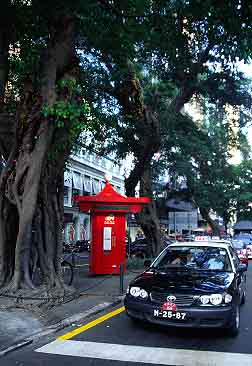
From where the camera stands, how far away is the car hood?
7.44m

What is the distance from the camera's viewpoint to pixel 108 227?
16234 millimetres

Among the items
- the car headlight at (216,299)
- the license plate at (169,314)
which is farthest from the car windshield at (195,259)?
the license plate at (169,314)

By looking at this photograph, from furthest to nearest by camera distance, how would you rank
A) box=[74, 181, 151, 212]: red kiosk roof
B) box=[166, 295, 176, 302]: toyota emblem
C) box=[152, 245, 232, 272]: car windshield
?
box=[74, 181, 151, 212]: red kiosk roof
box=[152, 245, 232, 272]: car windshield
box=[166, 295, 176, 302]: toyota emblem

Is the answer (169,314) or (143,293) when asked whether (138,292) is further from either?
(169,314)

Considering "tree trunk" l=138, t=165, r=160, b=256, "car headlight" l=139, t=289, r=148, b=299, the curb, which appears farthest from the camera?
"tree trunk" l=138, t=165, r=160, b=256

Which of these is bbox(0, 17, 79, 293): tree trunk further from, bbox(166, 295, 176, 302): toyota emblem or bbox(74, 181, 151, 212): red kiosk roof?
bbox(74, 181, 151, 212): red kiosk roof

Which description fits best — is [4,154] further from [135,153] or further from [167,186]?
[167,186]

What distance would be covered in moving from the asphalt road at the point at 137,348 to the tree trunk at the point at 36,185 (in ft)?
8.18

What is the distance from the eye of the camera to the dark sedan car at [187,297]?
23.5 ft

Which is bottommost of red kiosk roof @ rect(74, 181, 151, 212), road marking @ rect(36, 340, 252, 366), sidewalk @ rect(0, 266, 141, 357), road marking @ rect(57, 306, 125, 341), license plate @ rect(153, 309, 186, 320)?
road marking @ rect(36, 340, 252, 366)

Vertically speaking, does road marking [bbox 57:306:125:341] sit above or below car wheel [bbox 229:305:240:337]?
below

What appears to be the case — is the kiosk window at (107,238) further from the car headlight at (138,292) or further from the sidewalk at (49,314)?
the car headlight at (138,292)

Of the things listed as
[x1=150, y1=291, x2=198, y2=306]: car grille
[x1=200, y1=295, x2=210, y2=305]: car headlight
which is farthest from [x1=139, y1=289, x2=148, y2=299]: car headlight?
[x1=200, y1=295, x2=210, y2=305]: car headlight

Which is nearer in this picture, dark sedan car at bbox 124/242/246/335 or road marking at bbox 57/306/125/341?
dark sedan car at bbox 124/242/246/335
